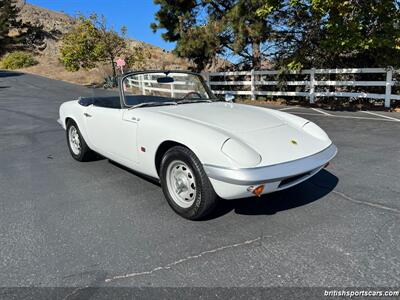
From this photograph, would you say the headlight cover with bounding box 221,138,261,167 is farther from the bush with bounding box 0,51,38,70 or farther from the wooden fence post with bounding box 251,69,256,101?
the bush with bounding box 0,51,38,70

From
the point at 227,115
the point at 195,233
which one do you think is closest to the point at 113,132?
the point at 227,115

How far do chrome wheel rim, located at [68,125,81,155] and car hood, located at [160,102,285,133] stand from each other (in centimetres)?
205

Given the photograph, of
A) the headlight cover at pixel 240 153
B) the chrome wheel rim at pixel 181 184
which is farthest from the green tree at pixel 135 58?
the headlight cover at pixel 240 153

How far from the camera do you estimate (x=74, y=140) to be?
5.56 m

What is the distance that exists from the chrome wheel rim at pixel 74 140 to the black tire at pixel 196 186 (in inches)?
98.7

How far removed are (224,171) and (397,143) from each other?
4582 mm

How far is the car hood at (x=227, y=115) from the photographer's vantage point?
3482mm

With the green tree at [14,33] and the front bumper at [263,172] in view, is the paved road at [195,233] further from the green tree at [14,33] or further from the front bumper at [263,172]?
the green tree at [14,33]

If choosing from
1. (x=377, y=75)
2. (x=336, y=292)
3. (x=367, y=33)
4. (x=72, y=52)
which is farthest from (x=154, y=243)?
(x=72, y=52)

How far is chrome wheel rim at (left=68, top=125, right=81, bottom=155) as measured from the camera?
546 centimetres

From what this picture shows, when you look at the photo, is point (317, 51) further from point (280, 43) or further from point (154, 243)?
point (154, 243)

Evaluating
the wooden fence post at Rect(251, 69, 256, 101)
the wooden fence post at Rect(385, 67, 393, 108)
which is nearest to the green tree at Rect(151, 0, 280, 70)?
the wooden fence post at Rect(251, 69, 256, 101)

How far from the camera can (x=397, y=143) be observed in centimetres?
610

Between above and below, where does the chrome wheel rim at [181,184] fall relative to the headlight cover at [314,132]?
below
